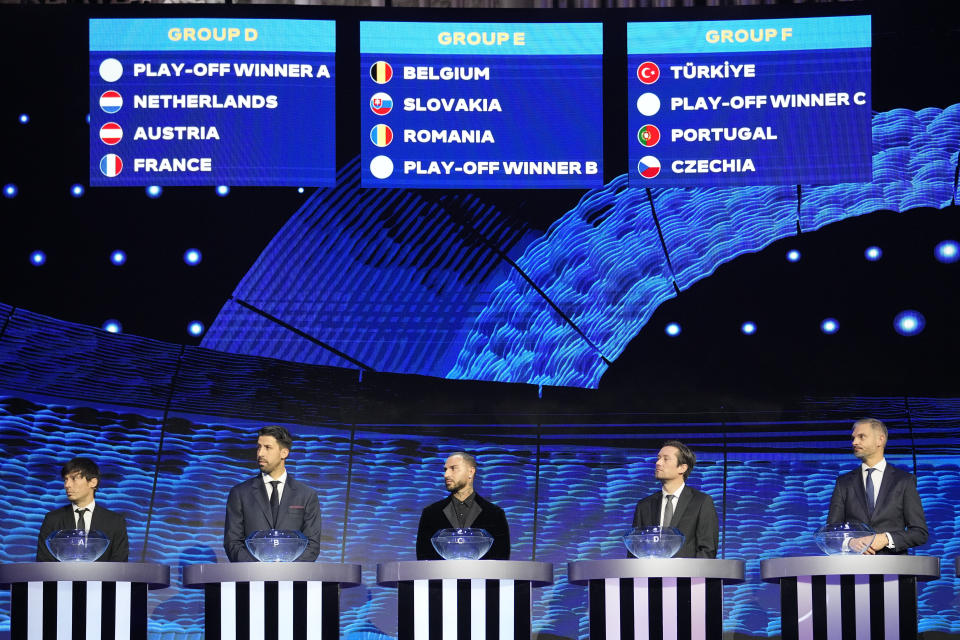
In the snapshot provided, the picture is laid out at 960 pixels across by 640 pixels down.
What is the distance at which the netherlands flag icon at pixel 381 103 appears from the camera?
23.4ft

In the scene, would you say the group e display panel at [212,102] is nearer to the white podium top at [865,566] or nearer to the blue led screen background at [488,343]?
the blue led screen background at [488,343]

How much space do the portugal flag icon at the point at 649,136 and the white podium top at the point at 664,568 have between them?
8.99 feet

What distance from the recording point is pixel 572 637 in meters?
6.74

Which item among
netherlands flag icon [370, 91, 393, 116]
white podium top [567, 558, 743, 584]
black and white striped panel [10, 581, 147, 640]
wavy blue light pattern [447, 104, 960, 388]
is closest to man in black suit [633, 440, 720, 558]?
white podium top [567, 558, 743, 584]

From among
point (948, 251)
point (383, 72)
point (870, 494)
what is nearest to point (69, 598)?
point (870, 494)

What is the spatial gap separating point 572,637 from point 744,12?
339 centimetres

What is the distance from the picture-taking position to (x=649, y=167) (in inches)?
277

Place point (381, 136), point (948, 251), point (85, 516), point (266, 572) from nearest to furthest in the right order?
point (266, 572)
point (85, 516)
point (948, 251)
point (381, 136)

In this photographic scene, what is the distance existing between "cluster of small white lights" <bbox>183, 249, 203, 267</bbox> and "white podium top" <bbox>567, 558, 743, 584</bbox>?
296 centimetres

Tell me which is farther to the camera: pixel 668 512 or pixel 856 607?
pixel 668 512

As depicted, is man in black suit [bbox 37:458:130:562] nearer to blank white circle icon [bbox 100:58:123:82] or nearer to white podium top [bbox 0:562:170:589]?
white podium top [bbox 0:562:170:589]

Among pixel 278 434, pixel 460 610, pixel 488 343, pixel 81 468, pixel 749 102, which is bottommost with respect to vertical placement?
pixel 460 610

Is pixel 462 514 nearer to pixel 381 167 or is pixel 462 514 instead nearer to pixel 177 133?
pixel 381 167

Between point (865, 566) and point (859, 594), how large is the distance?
0.11 meters
